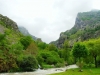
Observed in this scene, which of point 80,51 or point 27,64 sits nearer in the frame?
point 80,51

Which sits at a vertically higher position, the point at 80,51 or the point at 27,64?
the point at 80,51

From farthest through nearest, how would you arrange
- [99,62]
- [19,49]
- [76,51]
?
[19,49] < [99,62] < [76,51]

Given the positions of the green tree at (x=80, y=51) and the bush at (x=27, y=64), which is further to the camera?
the bush at (x=27, y=64)

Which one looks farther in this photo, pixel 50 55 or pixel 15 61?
pixel 50 55

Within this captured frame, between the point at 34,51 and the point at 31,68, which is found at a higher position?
the point at 34,51

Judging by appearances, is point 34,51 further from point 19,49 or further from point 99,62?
point 99,62

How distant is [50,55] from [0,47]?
56141mm

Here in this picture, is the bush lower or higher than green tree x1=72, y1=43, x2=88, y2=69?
lower

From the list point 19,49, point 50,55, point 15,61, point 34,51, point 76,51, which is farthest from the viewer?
point 50,55

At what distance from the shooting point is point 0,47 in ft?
416

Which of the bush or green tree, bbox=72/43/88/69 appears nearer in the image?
green tree, bbox=72/43/88/69

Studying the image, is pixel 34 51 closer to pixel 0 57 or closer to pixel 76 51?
pixel 0 57

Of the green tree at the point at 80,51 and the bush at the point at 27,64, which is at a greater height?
the green tree at the point at 80,51

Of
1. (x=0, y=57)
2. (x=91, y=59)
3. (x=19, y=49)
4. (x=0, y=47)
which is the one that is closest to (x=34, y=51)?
(x=19, y=49)
